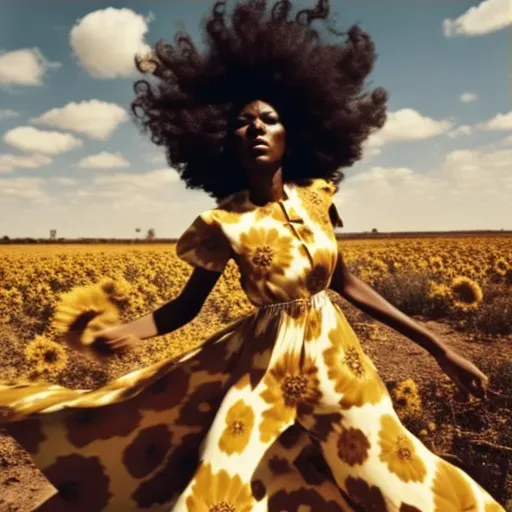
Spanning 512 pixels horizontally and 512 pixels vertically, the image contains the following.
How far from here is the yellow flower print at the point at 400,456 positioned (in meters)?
2.12

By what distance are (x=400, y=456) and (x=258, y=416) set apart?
0.51 m

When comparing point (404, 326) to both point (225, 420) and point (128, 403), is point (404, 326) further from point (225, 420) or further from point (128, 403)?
point (128, 403)

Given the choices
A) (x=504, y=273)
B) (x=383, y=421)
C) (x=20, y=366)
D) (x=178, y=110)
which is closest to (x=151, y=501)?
(x=383, y=421)

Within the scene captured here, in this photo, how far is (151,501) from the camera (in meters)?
2.68

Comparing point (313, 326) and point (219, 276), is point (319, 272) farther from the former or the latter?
point (219, 276)

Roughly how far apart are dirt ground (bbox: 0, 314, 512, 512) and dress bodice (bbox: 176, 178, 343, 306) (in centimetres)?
122

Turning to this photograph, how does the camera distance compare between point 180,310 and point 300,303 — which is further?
point 180,310

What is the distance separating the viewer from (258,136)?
242 cm

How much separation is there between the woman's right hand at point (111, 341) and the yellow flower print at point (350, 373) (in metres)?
0.77

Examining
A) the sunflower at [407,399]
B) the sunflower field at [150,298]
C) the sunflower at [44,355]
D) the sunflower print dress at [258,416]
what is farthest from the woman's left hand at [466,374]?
the sunflower at [44,355]

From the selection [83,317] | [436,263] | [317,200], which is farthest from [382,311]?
[436,263]

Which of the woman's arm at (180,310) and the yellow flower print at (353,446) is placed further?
the woman's arm at (180,310)

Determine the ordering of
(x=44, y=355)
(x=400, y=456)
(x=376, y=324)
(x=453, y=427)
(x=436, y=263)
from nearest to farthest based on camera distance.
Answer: (x=400, y=456)
(x=453, y=427)
(x=44, y=355)
(x=376, y=324)
(x=436, y=263)

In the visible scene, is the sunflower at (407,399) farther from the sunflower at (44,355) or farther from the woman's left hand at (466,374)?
the sunflower at (44,355)
